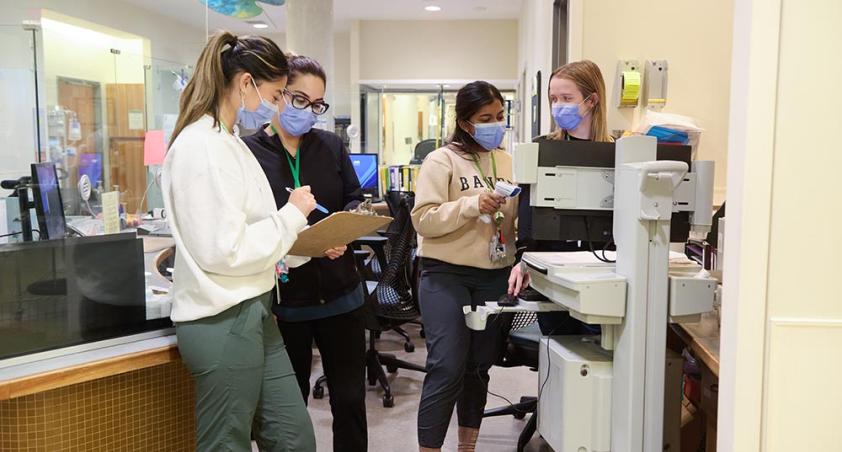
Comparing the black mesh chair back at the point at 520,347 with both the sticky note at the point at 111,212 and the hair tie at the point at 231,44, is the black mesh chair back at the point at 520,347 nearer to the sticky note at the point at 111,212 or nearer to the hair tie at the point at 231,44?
the sticky note at the point at 111,212

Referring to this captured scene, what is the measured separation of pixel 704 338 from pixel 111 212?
5.46 feet

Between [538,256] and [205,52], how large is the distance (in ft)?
3.38

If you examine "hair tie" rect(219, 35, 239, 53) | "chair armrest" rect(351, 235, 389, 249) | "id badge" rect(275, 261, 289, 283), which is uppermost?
"hair tie" rect(219, 35, 239, 53)

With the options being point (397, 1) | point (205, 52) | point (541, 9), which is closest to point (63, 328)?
point (205, 52)

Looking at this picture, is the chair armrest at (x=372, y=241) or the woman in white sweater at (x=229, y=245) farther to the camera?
the chair armrest at (x=372, y=241)

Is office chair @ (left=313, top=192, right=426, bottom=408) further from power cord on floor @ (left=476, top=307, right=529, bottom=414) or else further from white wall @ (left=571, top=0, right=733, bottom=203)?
white wall @ (left=571, top=0, right=733, bottom=203)

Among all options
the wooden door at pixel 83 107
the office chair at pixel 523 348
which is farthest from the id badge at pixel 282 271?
the office chair at pixel 523 348

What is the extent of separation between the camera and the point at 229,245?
1365 mm

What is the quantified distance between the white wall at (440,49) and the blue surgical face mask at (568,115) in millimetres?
6025

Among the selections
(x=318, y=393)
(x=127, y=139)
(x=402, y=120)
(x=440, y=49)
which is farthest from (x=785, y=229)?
(x=402, y=120)

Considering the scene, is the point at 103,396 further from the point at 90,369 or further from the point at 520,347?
the point at 520,347

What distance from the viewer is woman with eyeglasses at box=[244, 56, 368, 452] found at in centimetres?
195

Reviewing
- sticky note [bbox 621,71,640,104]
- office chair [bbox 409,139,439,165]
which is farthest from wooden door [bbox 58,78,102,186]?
office chair [bbox 409,139,439,165]

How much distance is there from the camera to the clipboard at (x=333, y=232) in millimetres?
1660
